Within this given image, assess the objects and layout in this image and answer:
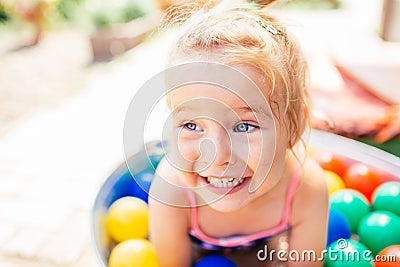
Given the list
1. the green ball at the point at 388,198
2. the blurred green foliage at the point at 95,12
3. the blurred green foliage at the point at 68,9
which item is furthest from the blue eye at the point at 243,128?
the blurred green foliage at the point at 68,9

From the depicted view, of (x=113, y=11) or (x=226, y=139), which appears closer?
(x=226, y=139)

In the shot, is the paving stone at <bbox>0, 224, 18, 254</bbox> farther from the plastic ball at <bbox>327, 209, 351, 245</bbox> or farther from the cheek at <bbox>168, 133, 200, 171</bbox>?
the plastic ball at <bbox>327, 209, 351, 245</bbox>

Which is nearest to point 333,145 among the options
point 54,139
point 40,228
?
point 40,228

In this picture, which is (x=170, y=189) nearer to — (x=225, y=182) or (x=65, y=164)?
(x=225, y=182)

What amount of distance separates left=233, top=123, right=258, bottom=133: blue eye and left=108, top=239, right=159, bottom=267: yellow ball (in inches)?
13.8

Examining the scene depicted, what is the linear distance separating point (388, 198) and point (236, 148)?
1.69 ft

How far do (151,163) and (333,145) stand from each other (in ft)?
1.44

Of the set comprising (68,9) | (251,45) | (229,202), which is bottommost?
(68,9)

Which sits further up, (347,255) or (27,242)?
(347,255)

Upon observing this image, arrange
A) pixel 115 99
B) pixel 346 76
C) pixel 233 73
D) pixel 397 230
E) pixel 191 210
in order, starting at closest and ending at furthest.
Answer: pixel 233 73, pixel 191 210, pixel 397 230, pixel 346 76, pixel 115 99

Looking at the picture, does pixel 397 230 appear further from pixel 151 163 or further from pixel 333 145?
pixel 151 163

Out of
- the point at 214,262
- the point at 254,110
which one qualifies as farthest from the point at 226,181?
the point at 214,262

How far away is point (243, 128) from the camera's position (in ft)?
2.56

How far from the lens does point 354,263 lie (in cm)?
98
